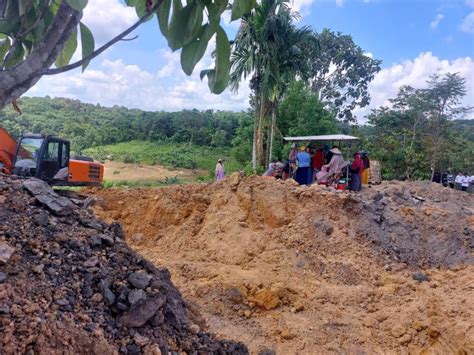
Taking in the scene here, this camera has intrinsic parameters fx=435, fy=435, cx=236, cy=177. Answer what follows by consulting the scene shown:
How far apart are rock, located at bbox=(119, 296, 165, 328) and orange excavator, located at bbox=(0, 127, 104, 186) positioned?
27.1 ft

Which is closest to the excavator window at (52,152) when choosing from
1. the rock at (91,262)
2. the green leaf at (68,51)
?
the rock at (91,262)

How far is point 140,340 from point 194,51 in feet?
5.59

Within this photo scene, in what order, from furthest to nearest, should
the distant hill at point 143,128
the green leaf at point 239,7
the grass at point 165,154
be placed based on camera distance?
1. the distant hill at point 143,128
2. the grass at point 165,154
3. the green leaf at point 239,7

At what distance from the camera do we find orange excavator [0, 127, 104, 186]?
33.2 feet

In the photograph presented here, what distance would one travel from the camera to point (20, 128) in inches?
1228

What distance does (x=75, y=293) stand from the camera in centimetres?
258

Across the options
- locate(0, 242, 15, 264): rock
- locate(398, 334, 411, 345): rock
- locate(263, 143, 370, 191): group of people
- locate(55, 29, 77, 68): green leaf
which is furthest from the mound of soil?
locate(55, 29, 77, 68): green leaf

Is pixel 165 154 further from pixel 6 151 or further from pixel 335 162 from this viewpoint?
pixel 335 162

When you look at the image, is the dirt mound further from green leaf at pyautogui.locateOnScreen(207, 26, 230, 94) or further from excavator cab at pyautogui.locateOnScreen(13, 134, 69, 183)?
excavator cab at pyautogui.locateOnScreen(13, 134, 69, 183)

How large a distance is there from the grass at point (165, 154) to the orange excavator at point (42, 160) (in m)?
13.6

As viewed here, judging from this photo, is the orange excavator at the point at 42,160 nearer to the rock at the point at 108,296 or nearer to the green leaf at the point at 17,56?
the rock at the point at 108,296

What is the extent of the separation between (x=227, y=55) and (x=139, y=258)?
81.5 inches

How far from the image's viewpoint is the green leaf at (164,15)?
1913 mm

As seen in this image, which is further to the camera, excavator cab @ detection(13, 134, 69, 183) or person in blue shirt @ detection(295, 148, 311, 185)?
person in blue shirt @ detection(295, 148, 311, 185)
